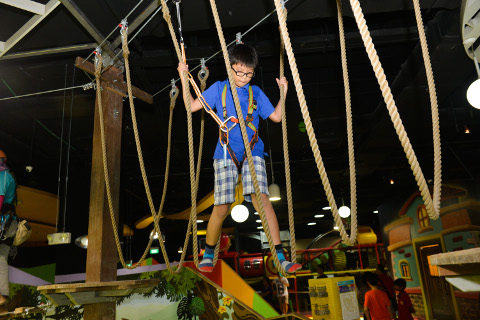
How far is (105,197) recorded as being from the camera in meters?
3.12

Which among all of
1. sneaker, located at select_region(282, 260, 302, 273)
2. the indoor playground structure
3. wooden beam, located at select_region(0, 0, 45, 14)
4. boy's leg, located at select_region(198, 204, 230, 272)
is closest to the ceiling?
wooden beam, located at select_region(0, 0, 45, 14)

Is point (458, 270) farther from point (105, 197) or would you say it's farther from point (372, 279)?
point (372, 279)

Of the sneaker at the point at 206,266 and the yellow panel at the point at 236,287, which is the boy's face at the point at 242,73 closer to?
the sneaker at the point at 206,266

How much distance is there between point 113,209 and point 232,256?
7930 mm

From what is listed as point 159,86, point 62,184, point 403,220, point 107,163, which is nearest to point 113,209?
point 107,163

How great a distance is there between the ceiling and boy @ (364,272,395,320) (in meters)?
2.61

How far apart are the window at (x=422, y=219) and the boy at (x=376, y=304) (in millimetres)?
5036

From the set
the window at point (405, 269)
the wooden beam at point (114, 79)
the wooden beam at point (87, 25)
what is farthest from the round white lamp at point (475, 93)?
the window at point (405, 269)

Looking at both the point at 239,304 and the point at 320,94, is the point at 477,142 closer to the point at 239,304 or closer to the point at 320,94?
the point at 320,94

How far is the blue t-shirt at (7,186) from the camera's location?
3.43 meters

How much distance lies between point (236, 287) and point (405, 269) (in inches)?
249

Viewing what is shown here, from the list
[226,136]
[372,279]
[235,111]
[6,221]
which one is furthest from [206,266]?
[372,279]

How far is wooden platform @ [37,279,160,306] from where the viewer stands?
2.44 metres

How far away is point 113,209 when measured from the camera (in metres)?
3.07
